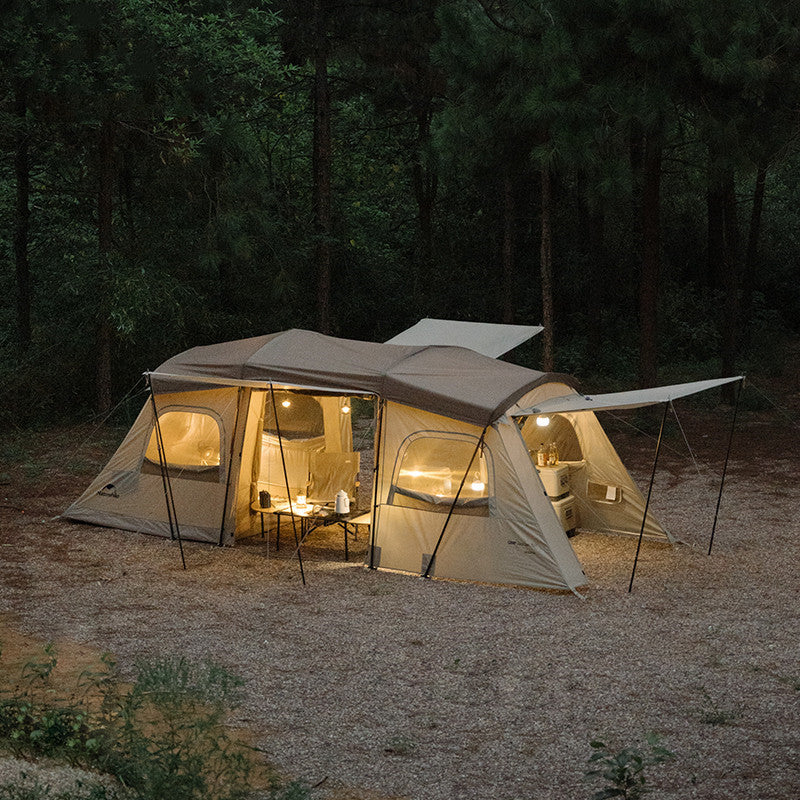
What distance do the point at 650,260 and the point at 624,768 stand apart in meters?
10.7

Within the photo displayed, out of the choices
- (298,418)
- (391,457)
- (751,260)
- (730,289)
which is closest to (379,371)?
(391,457)

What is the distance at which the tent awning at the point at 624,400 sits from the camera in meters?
7.54

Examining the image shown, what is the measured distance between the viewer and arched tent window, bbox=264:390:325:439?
981 centimetres

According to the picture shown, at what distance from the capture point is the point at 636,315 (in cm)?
2097

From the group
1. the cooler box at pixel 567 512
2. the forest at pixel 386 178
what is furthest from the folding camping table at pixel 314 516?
the forest at pixel 386 178

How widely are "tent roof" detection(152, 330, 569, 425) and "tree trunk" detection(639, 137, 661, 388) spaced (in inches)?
214

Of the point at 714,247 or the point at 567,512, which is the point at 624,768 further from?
the point at 714,247

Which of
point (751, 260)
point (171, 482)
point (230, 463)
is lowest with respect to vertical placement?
point (171, 482)

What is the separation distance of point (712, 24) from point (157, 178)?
7.71m

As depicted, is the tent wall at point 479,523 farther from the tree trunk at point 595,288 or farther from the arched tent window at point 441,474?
the tree trunk at point 595,288

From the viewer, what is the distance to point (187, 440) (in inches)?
367

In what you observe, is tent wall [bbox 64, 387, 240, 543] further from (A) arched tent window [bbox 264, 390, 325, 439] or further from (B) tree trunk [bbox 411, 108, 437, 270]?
(B) tree trunk [bbox 411, 108, 437, 270]

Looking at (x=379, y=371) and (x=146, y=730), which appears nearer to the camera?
(x=146, y=730)

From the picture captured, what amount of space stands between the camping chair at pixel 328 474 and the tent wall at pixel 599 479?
164 centimetres
